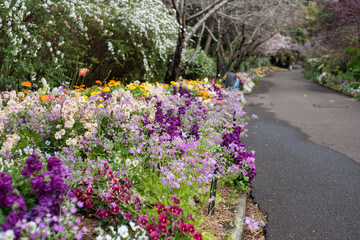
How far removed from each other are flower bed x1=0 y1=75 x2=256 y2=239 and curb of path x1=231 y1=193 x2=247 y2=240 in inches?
7.8

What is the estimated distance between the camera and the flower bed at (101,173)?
5.88ft

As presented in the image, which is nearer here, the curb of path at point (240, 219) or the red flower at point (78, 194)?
the red flower at point (78, 194)

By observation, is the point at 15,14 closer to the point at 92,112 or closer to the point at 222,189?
the point at 92,112

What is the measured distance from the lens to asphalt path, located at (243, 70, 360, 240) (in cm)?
333

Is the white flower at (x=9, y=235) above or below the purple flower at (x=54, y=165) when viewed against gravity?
below

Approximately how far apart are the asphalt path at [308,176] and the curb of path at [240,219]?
0.28m

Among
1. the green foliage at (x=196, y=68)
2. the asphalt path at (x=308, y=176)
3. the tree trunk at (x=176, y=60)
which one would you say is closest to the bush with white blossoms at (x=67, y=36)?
the tree trunk at (x=176, y=60)

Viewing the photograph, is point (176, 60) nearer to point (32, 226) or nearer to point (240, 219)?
point (240, 219)

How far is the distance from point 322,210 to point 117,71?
679 centimetres

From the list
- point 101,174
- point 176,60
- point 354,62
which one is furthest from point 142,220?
point 354,62

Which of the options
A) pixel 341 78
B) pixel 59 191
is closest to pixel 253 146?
pixel 59 191

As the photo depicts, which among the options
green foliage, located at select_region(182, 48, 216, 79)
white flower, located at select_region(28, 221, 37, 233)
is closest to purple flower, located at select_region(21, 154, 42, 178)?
white flower, located at select_region(28, 221, 37, 233)

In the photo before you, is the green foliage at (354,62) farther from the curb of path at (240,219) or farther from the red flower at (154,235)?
the red flower at (154,235)

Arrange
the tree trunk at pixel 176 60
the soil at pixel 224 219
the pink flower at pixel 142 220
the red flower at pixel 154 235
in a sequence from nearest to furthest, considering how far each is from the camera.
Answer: the red flower at pixel 154 235 → the pink flower at pixel 142 220 → the soil at pixel 224 219 → the tree trunk at pixel 176 60
